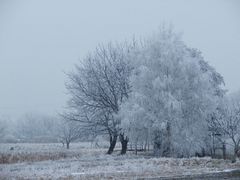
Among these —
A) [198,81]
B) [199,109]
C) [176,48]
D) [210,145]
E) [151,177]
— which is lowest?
[151,177]

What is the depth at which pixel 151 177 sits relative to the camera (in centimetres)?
1714

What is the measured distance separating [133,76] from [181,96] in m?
4.42

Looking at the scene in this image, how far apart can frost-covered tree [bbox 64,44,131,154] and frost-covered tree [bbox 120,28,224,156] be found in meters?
4.30

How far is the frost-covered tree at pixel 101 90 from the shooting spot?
36812 mm

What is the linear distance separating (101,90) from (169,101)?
29.1 feet

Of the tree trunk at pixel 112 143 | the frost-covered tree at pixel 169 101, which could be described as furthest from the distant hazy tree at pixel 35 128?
the frost-covered tree at pixel 169 101

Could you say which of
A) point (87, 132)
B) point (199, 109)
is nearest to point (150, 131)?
point (199, 109)

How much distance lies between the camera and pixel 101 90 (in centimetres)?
3678

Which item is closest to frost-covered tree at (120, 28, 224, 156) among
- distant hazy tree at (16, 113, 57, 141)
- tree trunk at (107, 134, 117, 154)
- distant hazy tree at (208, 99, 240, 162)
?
distant hazy tree at (208, 99, 240, 162)

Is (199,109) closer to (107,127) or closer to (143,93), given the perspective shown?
(143,93)

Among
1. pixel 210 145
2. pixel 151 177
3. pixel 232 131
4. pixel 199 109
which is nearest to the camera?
pixel 151 177

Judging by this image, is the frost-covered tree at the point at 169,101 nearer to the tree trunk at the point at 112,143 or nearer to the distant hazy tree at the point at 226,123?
the distant hazy tree at the point at 226,123

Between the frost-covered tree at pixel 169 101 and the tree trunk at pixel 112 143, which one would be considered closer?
the frost-covered tree at pixel 169 101

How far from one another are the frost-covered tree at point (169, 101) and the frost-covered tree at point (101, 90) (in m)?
4.30
